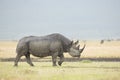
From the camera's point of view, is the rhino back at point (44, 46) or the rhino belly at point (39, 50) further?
the rhino belly at point (39, 50)

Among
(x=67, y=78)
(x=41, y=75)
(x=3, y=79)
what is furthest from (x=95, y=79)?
(x=3, y=79)

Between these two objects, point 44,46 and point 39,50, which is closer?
point 44,46

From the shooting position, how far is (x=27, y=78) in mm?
22703

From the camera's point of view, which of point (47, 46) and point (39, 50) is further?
point (39, 50)

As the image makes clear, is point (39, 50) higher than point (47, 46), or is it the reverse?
point (47, 46)

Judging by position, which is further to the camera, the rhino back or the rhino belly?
the rhino belly

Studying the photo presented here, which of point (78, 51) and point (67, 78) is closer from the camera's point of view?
point (67, 78)

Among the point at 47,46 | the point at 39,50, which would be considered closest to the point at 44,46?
the point at 47,46

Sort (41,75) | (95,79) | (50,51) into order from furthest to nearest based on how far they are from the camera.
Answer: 1. (50,51)
2. (41,75)
3. (95,79)

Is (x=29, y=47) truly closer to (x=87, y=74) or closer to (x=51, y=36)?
(x=51, y=36)

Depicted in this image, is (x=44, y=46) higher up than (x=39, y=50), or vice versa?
(x=44, y=46)

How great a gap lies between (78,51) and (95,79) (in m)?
10.2

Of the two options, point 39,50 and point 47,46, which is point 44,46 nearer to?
point 47,46

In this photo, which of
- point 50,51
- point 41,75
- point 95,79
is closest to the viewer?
point 95,79
